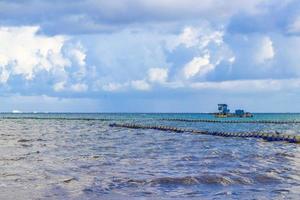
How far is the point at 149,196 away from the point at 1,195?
5.50m

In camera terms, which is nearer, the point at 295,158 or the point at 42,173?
the point at 42,173

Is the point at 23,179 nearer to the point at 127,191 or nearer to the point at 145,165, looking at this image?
the point at 127,191

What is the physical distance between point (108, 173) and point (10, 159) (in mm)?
10316

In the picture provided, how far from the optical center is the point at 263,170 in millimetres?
28859

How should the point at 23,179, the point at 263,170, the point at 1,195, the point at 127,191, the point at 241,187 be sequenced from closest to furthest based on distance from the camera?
the point at 1,195
the point at 127,191
the point at 241,187
the point at 23,179
the point at 263,170

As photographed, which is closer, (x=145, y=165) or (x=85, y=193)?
(x=85, y=193)

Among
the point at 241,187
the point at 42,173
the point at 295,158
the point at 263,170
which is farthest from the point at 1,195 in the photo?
the point at 295,158

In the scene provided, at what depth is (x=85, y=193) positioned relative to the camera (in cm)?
2066

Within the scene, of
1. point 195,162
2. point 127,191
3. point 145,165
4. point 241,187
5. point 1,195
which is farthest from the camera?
point 195,162

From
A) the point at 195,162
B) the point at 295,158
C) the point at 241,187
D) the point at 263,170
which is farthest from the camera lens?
the point at 295,158

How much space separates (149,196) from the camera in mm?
19969

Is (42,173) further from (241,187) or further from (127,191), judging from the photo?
(241,187)

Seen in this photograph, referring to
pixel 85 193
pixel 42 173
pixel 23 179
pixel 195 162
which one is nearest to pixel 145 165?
pixel 195 162

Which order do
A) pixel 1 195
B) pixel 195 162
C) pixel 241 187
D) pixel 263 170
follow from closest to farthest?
pixel 1 195, pixel 241 187, pixel 263 170, pixel 195 162
